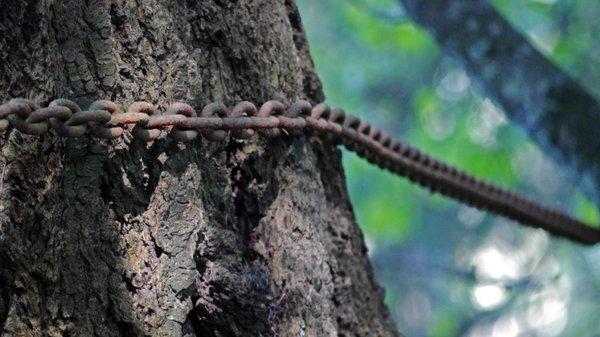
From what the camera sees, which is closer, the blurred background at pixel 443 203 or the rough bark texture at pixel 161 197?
the rough bark texture at pixel 161 197

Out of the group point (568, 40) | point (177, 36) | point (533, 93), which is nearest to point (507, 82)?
point (533, 93)

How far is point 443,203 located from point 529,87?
142 inches

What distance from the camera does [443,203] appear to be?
511cm

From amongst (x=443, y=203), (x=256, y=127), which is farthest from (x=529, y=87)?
(x=443, y=203)

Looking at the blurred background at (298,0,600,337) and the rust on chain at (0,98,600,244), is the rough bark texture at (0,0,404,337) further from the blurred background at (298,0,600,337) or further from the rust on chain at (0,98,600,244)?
the blurred background at (298,0,600,337)

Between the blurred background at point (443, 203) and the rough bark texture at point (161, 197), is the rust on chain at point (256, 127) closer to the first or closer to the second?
the rough bark texture at point (161, 197)

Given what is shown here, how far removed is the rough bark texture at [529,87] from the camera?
4.88 ft

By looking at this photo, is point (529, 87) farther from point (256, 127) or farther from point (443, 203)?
point (443, 203)

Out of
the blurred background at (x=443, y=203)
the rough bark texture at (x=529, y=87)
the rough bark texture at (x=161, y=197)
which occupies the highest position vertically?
the blurred background at (x=443, y=203)

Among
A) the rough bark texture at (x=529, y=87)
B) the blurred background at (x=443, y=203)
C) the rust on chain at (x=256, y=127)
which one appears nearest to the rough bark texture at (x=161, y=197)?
the rust on chain at (x=256, y=127)

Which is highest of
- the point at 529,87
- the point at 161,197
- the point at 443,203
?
the point at 443,203

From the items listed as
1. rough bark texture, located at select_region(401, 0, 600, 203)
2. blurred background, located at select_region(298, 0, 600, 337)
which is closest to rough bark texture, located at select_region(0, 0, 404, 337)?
rough bark texture, located at select_region(401, 0, 600, 203)

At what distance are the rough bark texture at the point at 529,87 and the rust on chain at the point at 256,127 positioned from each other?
22 centimetres

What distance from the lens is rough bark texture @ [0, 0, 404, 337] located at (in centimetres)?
59
